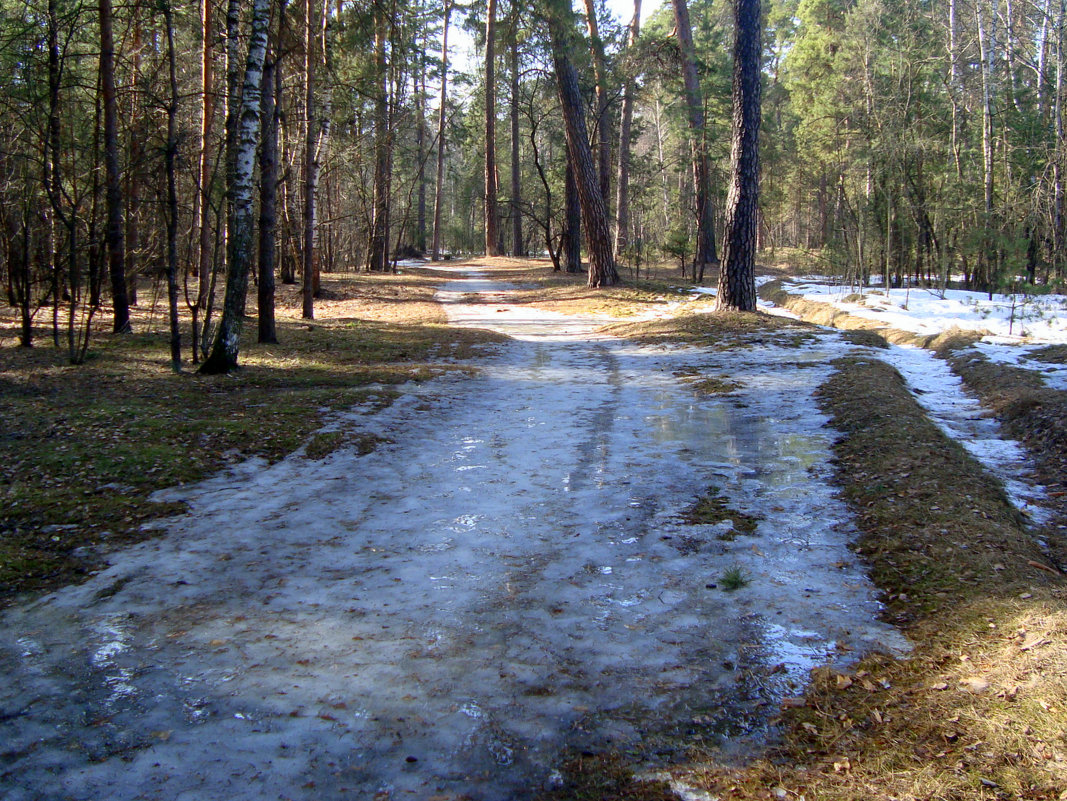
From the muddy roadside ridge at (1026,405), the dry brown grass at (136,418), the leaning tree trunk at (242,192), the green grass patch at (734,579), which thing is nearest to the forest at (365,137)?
the leaning tree trunk at (242,192)

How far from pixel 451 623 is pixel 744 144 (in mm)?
10890

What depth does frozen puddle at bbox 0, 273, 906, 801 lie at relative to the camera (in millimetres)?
2693

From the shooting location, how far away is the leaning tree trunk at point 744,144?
12117 millimetres

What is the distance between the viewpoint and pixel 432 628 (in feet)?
11.8

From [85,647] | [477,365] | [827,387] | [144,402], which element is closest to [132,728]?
[85,647]

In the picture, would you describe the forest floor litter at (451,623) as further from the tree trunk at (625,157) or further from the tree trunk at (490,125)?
the tree trunk at (490,125)

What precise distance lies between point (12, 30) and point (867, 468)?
12731 mm

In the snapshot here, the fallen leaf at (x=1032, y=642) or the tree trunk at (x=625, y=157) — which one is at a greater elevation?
the tree trunk at (x=625, y=157)

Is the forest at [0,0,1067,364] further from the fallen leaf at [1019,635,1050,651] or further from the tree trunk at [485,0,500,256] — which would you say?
the fallen leaf at [1019,635,1050,651]

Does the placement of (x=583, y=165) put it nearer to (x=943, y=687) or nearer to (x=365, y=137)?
(x=365, y=137)

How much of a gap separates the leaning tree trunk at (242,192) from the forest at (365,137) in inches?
1.2

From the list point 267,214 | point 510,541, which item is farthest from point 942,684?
point 267,214

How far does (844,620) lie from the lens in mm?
3594

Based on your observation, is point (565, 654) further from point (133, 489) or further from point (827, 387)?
point (827, 387)
